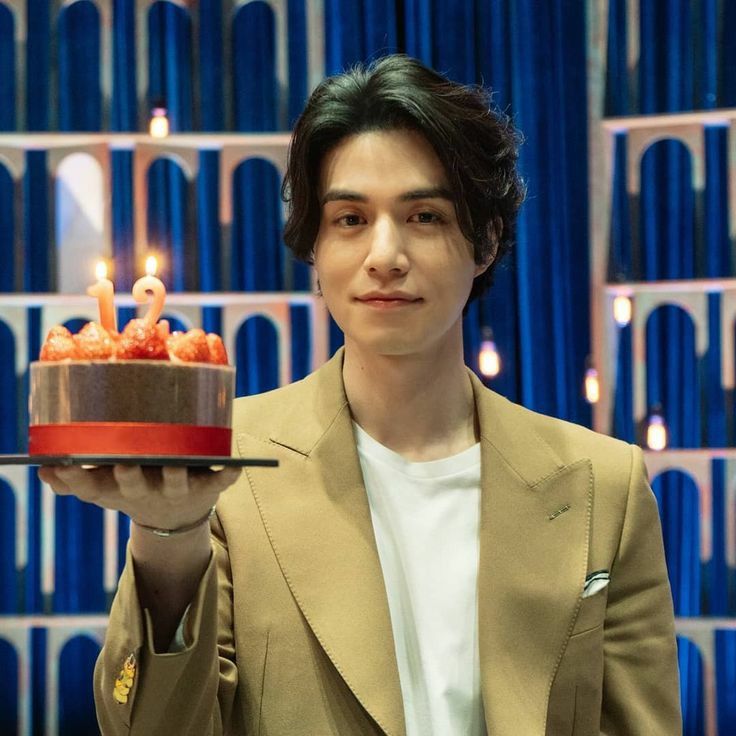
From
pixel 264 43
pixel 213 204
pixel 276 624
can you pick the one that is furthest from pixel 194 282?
pixel 276 624

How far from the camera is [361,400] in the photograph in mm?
1984

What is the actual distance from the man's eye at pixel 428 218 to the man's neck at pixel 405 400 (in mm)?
196

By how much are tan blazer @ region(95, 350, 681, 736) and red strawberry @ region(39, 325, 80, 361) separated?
319 millimetres

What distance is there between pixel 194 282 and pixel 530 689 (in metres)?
2.59

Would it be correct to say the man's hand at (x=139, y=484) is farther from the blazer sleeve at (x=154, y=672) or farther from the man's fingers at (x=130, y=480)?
the blazer sleeve at (x=154, y=672)

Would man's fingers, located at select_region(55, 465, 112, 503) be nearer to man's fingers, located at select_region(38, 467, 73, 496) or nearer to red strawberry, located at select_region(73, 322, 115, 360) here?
man's fingers, located at select_region(38, 467, 73, 496)

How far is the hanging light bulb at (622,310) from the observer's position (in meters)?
4.09

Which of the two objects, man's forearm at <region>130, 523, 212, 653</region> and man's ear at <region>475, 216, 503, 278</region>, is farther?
man's ear at <region>475, 216, 503, 278</region>

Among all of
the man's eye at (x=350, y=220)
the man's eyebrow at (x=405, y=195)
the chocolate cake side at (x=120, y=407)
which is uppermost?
the man's eyebrow at (x=405, y=195)

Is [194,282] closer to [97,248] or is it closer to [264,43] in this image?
[97,248]

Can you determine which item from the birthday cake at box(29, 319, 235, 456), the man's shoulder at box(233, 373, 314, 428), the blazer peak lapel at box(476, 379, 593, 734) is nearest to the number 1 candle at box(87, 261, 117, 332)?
the birthday cake at box(29, 319, 235, 456)

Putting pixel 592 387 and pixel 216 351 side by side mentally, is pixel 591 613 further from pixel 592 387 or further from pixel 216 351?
pixel 592 387

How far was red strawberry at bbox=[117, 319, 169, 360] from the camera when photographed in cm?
140

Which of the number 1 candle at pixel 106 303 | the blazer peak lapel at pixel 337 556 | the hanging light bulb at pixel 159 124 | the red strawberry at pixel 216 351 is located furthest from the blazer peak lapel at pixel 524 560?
the hanging light bulb at pixel 159 124
